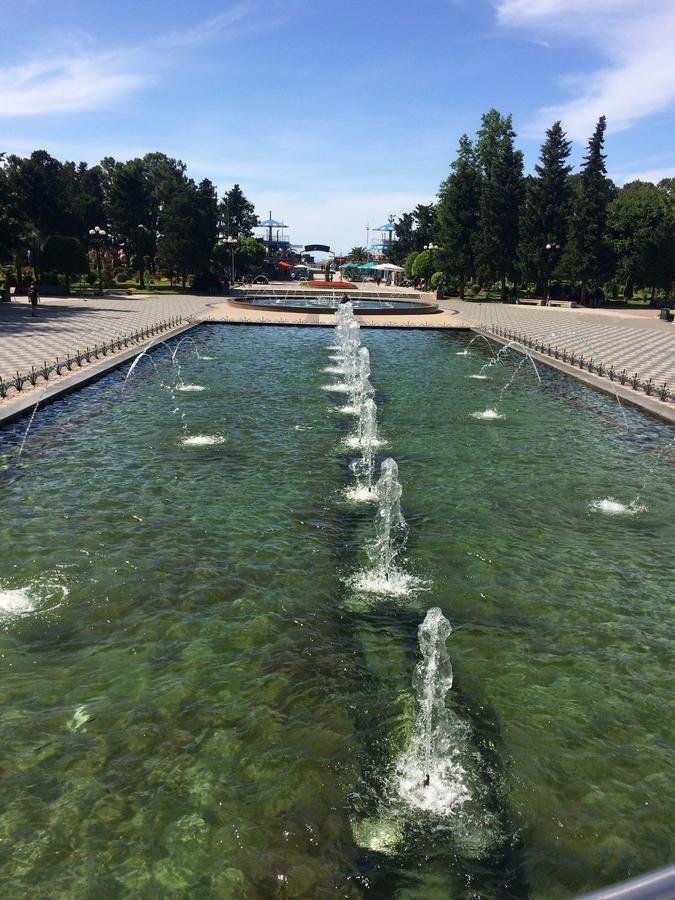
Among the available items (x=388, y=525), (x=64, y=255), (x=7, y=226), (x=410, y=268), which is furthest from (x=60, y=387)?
(x=410, y=268)

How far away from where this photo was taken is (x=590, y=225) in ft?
154

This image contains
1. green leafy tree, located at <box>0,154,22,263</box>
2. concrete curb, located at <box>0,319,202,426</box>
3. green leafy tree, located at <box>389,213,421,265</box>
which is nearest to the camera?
concrete curb, located at <box>0,319,202,426</box>

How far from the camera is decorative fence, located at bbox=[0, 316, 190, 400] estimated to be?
1603 centimetres

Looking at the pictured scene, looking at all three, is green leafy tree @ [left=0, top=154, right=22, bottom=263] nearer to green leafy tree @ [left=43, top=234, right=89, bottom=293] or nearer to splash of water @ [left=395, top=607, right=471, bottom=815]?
green leafy tree @ [left=43, top=234, right=89, bottom=293]

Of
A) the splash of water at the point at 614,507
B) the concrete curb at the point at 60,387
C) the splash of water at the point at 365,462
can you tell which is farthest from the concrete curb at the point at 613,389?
the concrete curb at the point at 60,387

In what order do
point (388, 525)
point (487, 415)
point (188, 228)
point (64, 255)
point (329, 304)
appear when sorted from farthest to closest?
point (329, 304) < point (188, 228) < point (64, 255) < point (487, 415) < point (388, 525)

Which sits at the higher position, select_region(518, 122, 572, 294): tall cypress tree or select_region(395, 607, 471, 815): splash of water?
select_region(518, 122, 572, 294): tall cypress tree

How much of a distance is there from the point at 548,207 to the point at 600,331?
60.1 feet

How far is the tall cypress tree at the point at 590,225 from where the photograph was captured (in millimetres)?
46938

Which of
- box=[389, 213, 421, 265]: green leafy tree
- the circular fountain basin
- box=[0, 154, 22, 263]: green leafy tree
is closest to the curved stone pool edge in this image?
the circular fountain basin

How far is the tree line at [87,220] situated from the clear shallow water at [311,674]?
30.9 meters

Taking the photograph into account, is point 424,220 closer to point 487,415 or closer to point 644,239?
point 644,239

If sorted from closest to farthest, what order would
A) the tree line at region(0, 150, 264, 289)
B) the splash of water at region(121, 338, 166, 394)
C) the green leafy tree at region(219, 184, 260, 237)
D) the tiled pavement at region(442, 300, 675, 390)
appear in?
the splash of water at region(121, 338, 166, 394) → the tiled pavement at region(442, 300, 675, 390) → the tree line at region(0, 150, 264, 289) → the green leafy tree at region(219, 184, 260, 237)

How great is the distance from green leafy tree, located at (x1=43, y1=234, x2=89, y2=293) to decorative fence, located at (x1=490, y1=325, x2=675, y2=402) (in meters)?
30.1
